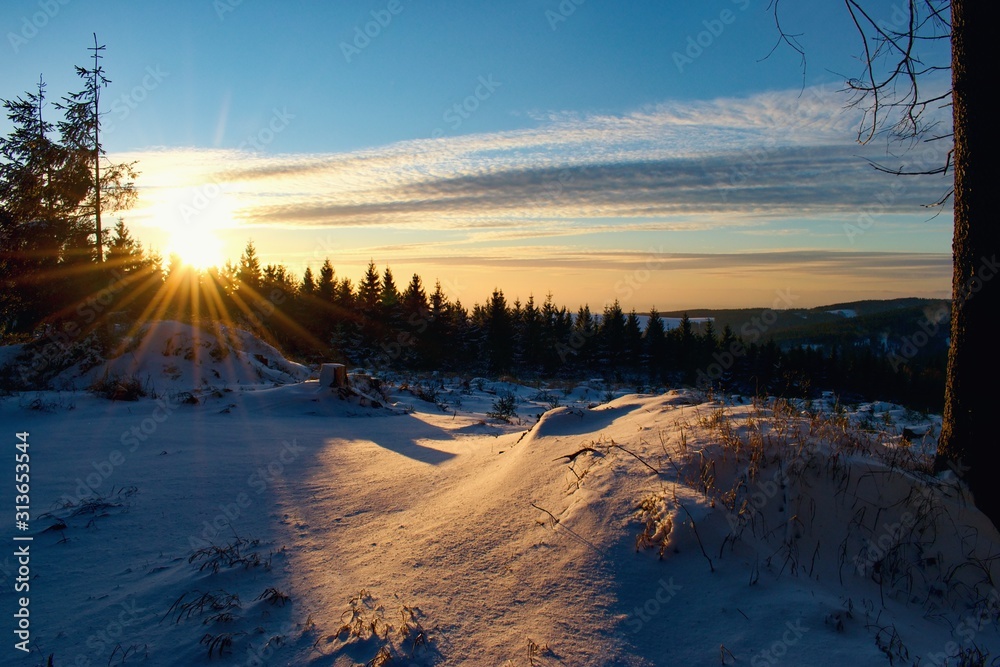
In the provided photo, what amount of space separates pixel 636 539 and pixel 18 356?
1278cm

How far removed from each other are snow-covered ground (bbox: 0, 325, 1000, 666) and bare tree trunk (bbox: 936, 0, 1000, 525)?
1.00 ft

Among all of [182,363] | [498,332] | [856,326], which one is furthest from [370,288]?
[856,326]

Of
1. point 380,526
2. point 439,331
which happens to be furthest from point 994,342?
point 439,331

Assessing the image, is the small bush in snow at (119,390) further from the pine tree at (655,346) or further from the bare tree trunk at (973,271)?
the pine tree at (655,346)

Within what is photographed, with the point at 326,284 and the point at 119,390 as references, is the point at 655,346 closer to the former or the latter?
the point at 326,284

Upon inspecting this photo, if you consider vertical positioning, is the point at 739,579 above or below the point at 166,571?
above

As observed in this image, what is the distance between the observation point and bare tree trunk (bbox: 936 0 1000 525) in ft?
10.3

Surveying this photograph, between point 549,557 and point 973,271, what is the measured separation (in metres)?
3.14

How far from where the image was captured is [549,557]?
9.29ft

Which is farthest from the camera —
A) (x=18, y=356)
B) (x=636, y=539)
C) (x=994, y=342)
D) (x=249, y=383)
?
(x=249, y=383)

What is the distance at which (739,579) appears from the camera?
2527 mm

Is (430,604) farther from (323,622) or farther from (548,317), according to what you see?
(548,317)

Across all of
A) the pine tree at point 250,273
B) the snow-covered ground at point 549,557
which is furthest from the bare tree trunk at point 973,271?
the pine tree at point 250,273

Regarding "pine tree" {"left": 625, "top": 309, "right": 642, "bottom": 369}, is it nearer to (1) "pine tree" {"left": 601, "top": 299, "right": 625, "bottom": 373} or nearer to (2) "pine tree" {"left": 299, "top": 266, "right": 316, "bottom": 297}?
(1) "pine tree" {"left": 601, "top": 299, "right": 625, "bottom": 373}
